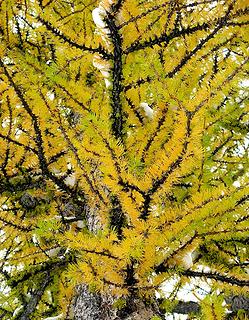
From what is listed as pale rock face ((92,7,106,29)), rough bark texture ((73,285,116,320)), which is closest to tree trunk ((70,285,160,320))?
rough bark texture ((73,285,116,320))

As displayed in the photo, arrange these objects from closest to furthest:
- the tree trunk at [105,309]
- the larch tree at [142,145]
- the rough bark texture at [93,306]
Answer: the larch tree at [142,145], the tree trunk at [105,309], the rough bark texture at [93,306]

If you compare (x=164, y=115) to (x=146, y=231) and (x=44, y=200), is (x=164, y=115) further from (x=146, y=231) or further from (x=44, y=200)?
(x=44, y=200)

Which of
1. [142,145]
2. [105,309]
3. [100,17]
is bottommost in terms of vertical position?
→ [105,309]

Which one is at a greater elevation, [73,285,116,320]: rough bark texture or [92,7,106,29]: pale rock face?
[92,7,106,29]: pale rock face

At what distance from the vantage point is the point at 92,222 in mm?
2830

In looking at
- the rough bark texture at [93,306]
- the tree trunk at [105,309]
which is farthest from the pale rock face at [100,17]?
the rough bark texture at [93,306]

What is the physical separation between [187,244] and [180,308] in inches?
113

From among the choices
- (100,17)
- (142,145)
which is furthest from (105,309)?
(100,17)

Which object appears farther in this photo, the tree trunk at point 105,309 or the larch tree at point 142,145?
the tree trunk at point 105,309

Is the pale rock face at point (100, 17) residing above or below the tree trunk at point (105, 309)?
above

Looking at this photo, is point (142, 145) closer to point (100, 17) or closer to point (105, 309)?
point (100, 17)

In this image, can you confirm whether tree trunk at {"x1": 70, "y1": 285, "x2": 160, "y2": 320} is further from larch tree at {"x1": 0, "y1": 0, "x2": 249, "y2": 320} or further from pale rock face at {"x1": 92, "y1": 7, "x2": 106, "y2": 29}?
pale rock face at {"x1": 92, "y1": 7, "x2": 106, "y2": 29}

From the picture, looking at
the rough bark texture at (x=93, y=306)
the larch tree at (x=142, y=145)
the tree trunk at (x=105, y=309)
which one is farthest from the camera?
the rough bark texture at (x=93, y=306)

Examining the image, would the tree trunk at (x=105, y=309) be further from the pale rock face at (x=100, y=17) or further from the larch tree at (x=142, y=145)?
the pale rock face at (x=100, y=17)
